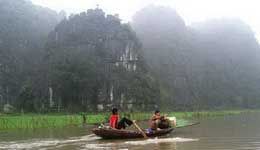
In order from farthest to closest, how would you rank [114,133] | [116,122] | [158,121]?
[158,121] < [116,122] < [114,133]

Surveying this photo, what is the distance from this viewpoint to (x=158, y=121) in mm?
16422

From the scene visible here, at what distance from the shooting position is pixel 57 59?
40469mm

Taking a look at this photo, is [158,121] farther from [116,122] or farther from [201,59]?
[201,59]

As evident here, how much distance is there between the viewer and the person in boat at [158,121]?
16156 mm

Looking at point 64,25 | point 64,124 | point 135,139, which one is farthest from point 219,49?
point 135,139

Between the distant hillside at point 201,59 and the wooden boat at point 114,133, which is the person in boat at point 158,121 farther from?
the distant hillside at point 201,59

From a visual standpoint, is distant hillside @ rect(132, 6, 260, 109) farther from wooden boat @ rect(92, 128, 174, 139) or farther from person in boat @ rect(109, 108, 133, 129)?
wooden boat @ rect(92, 128, 174, 139)

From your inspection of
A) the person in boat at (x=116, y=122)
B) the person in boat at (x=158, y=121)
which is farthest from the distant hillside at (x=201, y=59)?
the person in boat at (x=116, y=122)

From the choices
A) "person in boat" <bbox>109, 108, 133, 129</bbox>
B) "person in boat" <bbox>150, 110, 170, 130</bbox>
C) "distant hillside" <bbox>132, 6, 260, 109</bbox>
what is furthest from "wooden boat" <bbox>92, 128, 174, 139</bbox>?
"distant hillside" <bbox>132, 6, 260, 109</bbox>

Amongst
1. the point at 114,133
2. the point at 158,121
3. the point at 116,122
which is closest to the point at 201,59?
the point at 158,121

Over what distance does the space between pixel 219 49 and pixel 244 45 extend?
464 centimetres

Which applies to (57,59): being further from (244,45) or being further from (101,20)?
(244,45)

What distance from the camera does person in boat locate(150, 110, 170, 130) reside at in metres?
16.2

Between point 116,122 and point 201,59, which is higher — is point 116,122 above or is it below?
below
